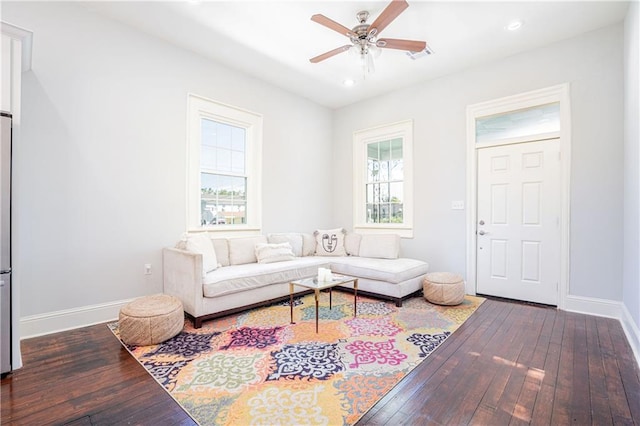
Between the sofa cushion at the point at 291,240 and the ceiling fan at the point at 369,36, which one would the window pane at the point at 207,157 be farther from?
the ceiling fan at the point at 369,36

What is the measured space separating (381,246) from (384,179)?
1348mm

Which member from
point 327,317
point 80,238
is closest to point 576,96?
point 327,317

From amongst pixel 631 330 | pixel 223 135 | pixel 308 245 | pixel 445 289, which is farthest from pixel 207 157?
pixel 631 330

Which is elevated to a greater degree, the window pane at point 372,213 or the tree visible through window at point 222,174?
the tree visible through window at point 222,174

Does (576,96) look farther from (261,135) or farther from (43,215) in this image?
(43,215)

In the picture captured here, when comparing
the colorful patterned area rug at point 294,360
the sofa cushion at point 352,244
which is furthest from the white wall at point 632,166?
the sofa cushion at point 352,244

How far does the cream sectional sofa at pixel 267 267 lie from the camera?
3.12 metres

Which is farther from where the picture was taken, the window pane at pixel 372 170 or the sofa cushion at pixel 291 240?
the window pane at pixel 372 170

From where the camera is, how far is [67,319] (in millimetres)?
2963

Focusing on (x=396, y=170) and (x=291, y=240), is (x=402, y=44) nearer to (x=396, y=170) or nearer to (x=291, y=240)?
(x=396, y=170)

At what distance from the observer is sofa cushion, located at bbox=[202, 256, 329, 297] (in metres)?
3.14

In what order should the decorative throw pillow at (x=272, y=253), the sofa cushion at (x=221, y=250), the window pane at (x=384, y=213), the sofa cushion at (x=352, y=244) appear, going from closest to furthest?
the sofa cushion at (x=221, y=250)
the decorative throw pillow at (x=272, y=253)
the sofa cushion at (x=352, y=244)
the window pane at (x=384, y=213)

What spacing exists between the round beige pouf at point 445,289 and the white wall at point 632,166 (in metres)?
1.49

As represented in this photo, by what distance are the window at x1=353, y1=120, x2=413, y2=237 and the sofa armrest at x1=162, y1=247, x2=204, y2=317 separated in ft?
10.6
